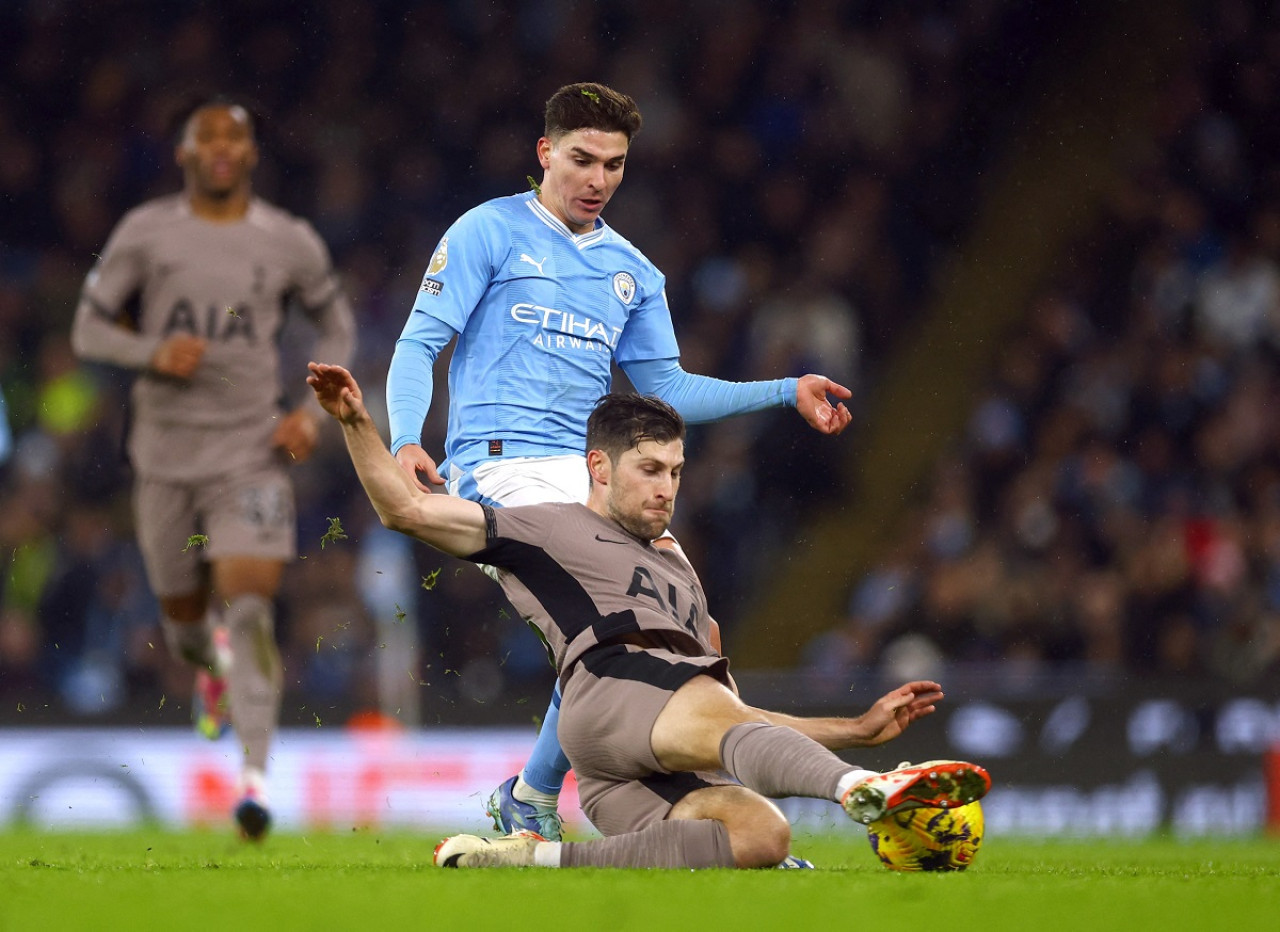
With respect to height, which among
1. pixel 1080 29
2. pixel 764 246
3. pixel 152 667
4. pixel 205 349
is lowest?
pixel 152 667

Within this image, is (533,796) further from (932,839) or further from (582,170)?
(582,170)

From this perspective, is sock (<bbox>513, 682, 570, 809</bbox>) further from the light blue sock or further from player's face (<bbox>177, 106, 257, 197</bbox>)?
player's face (<bbox>177, 106, 257, 197</bbox>)

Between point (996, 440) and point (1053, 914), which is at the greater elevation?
point (996, 440)

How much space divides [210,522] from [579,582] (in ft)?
9.21

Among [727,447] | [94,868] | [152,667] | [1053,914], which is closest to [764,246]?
[727,447]

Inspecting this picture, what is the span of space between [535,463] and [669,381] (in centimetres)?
68

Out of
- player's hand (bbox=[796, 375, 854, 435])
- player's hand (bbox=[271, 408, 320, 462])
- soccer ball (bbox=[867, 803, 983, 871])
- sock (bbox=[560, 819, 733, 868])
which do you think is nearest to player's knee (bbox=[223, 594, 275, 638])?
player's hand (bbox=[271, 408, 320, 462])

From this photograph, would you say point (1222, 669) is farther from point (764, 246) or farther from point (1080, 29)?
point (1080, 29)

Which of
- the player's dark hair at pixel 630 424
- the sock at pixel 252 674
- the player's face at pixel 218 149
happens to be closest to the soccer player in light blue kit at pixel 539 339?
the player's dark hair at pixel 630 424

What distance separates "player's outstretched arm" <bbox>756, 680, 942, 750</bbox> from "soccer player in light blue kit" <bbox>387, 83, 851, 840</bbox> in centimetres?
78

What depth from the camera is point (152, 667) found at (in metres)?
11.1

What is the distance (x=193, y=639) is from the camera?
7.46 metres

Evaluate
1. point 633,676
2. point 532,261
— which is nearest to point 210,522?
point 532,261

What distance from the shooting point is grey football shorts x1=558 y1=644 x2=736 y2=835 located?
4.48 meters
